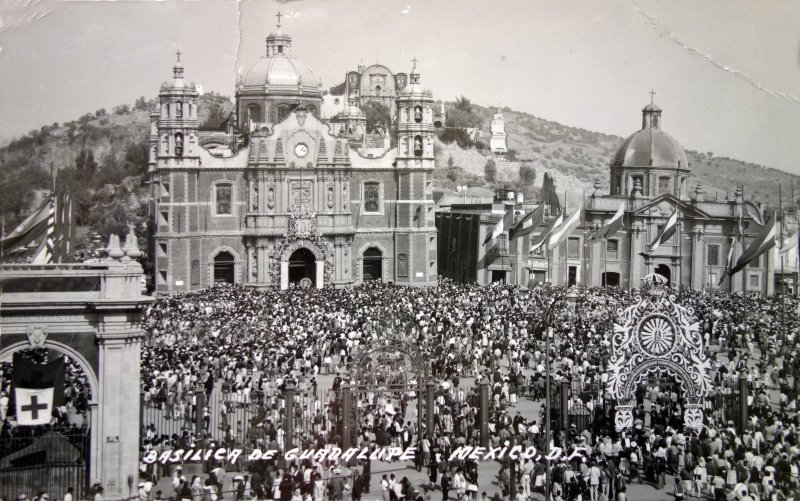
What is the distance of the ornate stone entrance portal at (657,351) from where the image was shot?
1115 inches

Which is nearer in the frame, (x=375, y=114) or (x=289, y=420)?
(x=289, y=420)

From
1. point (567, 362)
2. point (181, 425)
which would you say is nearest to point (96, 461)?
point (181, 425)

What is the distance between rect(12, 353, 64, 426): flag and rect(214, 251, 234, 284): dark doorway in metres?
36.9

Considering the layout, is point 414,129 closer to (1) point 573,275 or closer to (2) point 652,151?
(1) point 573,275

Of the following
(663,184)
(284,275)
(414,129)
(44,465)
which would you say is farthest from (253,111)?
(44,465)

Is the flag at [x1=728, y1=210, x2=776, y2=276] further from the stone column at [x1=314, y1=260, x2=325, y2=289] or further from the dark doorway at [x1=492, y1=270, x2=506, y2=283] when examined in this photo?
the stone column at [x1=314, y1=260, x2=325, y2=289]

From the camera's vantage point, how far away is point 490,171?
117 meters

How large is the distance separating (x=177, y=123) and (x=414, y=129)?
14.9 meters

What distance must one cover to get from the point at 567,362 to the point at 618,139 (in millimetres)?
106498

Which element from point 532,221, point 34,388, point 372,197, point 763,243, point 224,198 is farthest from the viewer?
point 372,197

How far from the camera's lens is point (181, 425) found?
2962 cm

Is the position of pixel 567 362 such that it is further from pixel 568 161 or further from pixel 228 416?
pixel 568 161

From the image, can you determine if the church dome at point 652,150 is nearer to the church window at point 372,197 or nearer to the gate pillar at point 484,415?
the church window at point 372,197

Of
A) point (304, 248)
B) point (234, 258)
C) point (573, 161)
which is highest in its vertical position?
point (573, 161)
